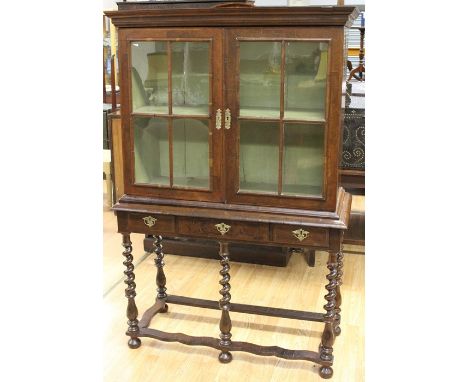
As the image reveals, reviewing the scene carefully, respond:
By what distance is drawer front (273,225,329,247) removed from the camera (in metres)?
2.09

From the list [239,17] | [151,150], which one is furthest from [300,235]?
[239,17]

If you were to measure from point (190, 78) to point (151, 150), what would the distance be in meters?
0.32

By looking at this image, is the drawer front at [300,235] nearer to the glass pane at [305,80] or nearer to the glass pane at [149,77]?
the glass pane at [305,80]

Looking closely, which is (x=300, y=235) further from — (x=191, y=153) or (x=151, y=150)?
(x=151, y=150)

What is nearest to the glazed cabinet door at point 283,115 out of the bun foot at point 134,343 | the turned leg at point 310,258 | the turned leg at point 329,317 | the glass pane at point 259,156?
the glass pane at point 259,156

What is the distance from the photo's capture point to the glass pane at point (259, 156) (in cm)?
211

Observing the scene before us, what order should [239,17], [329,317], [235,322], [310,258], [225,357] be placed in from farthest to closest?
1. [310,258]
2. [235,322]
3. [225,357]
4. [329,317]
5. [239,17]

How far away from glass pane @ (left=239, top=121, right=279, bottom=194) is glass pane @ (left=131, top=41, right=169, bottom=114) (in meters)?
0.33

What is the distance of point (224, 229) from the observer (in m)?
2.18

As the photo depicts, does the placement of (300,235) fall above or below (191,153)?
below

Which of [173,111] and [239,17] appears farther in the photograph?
[173,111]
